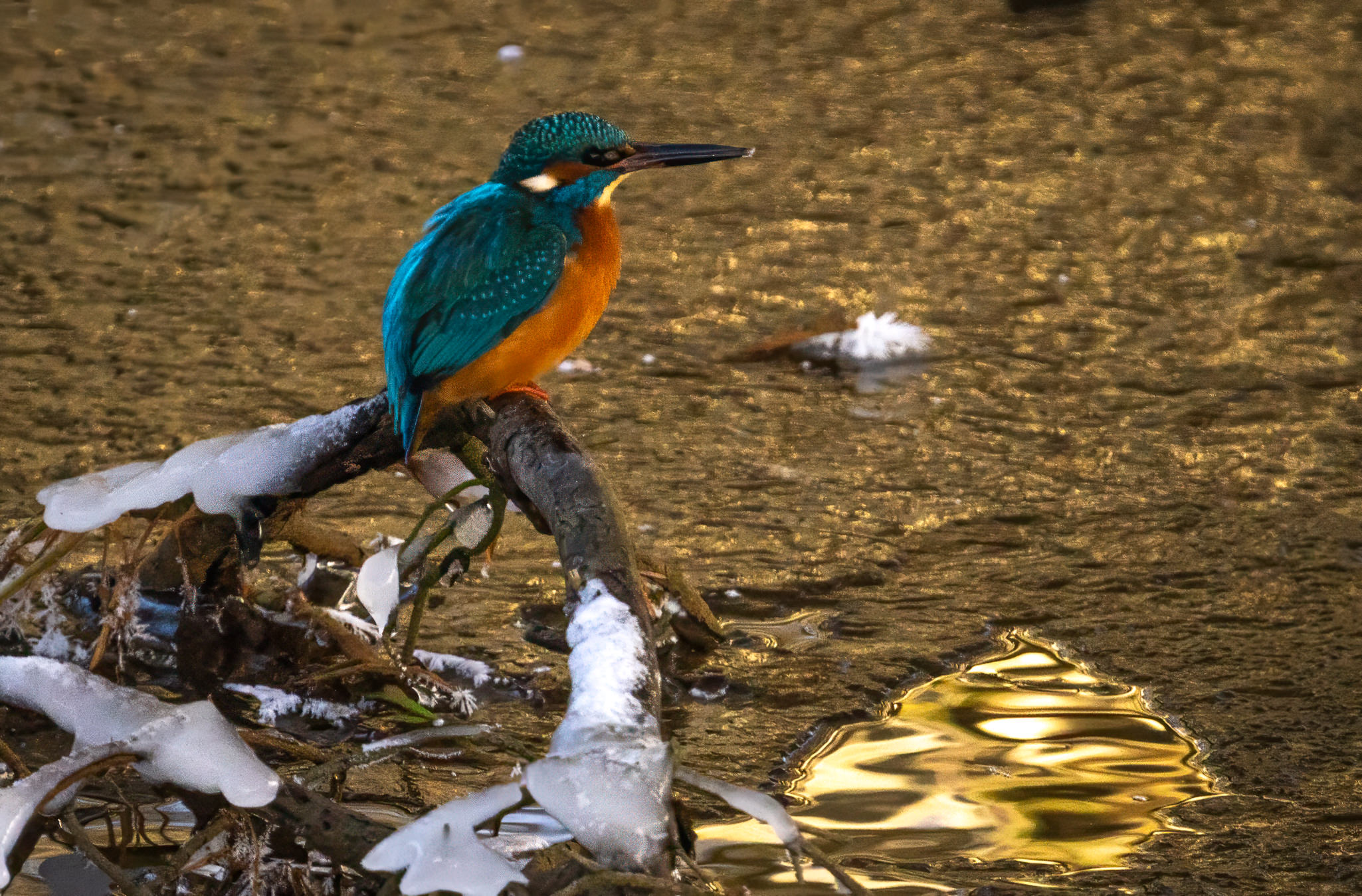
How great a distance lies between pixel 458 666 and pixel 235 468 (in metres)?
0.46

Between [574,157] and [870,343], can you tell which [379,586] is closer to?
[574,157]

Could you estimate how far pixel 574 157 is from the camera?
1.96 metres

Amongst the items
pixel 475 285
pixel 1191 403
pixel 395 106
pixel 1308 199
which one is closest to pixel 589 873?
pixel 475 285

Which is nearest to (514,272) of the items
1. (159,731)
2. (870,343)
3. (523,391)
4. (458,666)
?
(523,391)

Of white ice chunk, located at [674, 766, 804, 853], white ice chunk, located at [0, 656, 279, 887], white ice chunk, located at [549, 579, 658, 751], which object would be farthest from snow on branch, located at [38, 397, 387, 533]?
white ice chunk, located at [674, 766, 804, 853]

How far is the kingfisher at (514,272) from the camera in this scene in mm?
1837

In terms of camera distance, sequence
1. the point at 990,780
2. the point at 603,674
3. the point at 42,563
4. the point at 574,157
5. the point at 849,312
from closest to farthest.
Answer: the point at 603,674, the point at 42,563, the point at 990,780, the point at 574,157, the point at 849,312

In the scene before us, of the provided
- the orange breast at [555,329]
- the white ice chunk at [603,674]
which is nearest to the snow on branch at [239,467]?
the orange breast at [555,329]

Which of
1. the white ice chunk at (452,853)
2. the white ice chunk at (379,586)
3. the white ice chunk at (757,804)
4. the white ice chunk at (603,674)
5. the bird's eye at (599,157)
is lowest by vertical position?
the white ice chunk at (379,586)

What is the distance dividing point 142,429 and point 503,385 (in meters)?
1.07

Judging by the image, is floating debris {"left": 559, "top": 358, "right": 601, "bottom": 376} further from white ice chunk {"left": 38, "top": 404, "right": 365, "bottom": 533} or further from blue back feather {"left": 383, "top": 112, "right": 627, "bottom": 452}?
white ice chunk {"left": 38, "top": 404, "right": 365, "bottom": 533}

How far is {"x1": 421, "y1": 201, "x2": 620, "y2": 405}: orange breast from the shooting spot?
1.88 metres

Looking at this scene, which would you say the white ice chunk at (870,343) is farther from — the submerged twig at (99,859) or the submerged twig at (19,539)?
the submerged twig at (99,859)

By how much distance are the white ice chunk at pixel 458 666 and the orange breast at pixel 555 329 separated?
41cm
